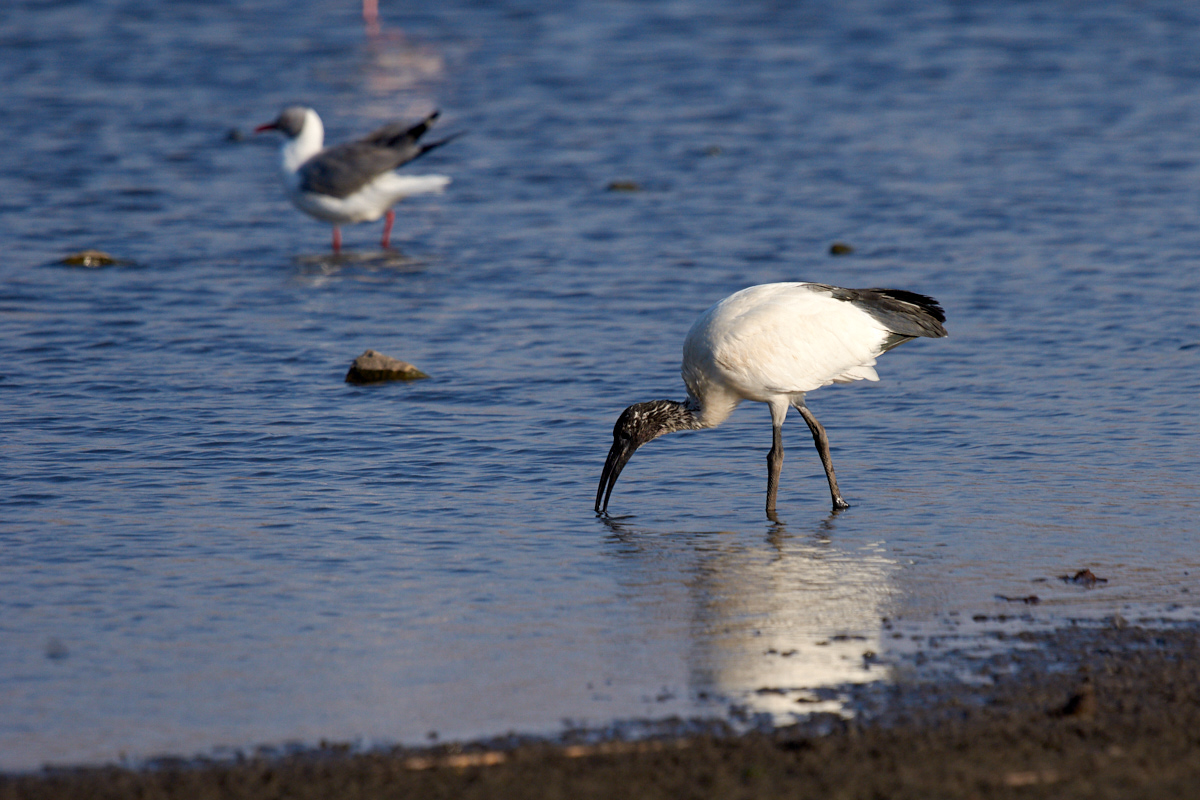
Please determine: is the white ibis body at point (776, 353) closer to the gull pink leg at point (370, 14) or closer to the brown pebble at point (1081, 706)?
the brown pebble at point (1081, 706)

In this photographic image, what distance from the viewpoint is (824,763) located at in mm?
4324

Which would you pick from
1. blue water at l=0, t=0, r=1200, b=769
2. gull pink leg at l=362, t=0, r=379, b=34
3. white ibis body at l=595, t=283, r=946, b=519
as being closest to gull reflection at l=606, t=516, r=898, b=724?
blue water at l=0, t=0, r=1200, b=769

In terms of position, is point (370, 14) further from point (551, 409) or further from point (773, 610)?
point (773, 610)

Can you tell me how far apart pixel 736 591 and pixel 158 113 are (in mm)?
16043

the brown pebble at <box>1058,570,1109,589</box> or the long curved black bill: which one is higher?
the brown pebble at <box>1058,570,1109,589</box>

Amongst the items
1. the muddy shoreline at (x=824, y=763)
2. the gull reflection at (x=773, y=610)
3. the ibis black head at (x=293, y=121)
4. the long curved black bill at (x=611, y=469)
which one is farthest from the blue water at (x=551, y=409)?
the ibis black head at (x=293, y=121)

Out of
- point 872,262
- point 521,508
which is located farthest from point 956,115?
point 521,508

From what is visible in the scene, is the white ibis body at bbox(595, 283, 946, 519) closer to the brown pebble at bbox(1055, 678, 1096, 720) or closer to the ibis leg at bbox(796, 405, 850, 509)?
the ibis leg at bbox(796, 405, 850, 509)

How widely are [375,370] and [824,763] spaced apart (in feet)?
18.4

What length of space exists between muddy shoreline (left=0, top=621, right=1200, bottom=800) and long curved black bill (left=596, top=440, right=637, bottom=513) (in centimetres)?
A: 259

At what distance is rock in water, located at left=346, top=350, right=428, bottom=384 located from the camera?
944 centimetres

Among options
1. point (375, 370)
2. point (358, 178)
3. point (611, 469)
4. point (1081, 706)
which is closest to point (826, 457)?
point (611, 469)

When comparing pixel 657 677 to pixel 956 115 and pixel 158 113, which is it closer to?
pixel 956 115

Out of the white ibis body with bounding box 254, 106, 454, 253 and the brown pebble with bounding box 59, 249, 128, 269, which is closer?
the brown pebble with bounding box 59, 249, 128, 269
